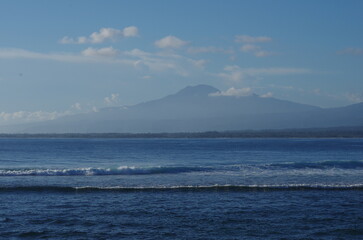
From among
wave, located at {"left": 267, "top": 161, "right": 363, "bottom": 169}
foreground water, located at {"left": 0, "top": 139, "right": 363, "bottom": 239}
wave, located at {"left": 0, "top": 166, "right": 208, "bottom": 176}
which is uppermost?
wave, located at {"left": 267, "top": 161, "right": 363, "bottom": 169}

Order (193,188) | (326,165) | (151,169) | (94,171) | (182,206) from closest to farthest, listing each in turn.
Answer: (182,206), (193,188), (94,171), (151,169), (326,165)

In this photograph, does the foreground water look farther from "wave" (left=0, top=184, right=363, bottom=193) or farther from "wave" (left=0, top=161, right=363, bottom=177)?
"wave" (left=0, top=161, right=363, bottom=177)

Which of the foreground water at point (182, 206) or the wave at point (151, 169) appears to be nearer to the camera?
the foreground water at point (182, 206)

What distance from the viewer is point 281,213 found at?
20.2m

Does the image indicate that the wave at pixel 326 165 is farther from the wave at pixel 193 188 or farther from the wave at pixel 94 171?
the wave at pixel 193 188

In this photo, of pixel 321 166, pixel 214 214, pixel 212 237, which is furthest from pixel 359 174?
pixel 212 237

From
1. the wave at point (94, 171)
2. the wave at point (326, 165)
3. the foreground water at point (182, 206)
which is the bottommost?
the foreground water at point (182, 206)

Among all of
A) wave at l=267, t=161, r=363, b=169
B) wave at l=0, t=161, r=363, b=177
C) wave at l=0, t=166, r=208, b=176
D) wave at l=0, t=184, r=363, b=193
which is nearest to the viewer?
wave at l=0, t=184, r=363, b=193

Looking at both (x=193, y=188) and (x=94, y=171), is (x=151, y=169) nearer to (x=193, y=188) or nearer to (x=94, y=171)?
(x=94, y=171)

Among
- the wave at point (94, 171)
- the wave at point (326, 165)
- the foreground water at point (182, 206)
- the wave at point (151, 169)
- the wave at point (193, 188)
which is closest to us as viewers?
the foreground water at point (182, 206)

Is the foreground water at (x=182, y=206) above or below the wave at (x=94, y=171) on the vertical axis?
below

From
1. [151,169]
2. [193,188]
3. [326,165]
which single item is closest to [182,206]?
[193,188]

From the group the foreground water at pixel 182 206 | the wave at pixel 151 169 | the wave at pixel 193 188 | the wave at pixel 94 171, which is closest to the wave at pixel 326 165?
the wave at pixel 151 169

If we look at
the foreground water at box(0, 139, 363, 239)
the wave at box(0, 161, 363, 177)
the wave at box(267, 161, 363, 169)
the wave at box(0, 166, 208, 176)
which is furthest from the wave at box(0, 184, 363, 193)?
the wave at box(267, 161, 363, 169)
